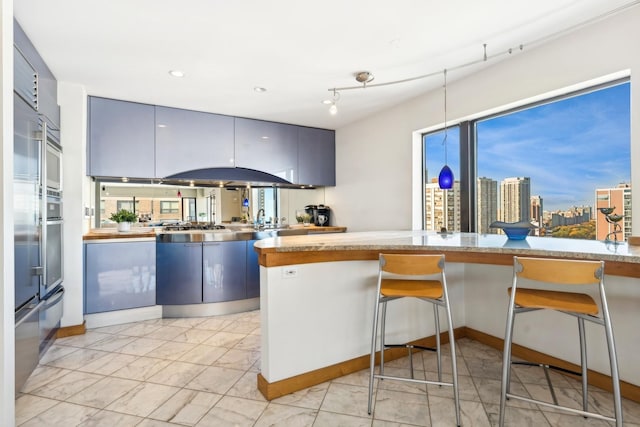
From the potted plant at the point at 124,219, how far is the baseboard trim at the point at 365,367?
8.10 ft

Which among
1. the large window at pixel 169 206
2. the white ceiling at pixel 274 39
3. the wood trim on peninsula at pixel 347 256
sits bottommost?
the wood trim on peninsula at pixel 347 256

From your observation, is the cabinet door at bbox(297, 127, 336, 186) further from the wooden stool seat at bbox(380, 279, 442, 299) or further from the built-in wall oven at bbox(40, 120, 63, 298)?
the wooden stool seat at bbox(380, 279, 442, 299)

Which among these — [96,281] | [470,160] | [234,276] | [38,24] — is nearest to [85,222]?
[96,281]

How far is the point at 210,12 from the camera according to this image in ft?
6.90

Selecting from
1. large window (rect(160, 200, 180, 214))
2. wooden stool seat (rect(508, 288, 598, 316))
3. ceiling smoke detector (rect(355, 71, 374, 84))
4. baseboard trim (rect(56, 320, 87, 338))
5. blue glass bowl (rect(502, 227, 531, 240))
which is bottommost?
baseboard trim (rect(56, 320, 87, 338))

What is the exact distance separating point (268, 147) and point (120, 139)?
1.72m

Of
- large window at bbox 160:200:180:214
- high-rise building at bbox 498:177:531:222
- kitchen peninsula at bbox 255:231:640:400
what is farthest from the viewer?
large window at bbox 160:200:180:214

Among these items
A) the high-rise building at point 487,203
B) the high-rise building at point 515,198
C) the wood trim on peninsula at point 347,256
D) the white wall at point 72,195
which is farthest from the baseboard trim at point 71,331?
the high-rise building at point 515,198

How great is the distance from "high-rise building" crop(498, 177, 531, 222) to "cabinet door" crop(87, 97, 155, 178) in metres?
3.69

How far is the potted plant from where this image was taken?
3.63m

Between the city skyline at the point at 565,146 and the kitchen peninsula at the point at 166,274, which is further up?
the city skyline at the point at 565,146

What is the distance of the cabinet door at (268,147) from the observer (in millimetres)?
4305

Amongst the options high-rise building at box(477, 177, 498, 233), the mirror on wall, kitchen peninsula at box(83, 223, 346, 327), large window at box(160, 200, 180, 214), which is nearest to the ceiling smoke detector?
high-rise building at box(477, 177, 498, 233)

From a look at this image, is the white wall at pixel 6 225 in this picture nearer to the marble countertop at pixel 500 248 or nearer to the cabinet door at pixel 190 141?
the marble countertop at pixel 500 248
